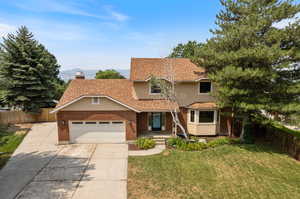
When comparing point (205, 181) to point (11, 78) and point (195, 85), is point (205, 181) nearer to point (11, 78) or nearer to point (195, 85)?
point (195, 85)

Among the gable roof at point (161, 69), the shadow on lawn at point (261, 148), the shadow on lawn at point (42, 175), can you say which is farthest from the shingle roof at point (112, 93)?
the shadow on lawn at point (261, 148)

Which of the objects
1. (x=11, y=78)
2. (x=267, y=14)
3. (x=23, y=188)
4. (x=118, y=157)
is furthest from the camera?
(x=11, y=78)

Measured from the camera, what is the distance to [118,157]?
10.9m

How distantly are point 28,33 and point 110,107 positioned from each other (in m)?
14.4

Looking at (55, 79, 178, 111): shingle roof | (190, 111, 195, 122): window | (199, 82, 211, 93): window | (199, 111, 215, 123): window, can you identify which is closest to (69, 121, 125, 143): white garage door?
(55, 79, 178, 111): shingle roof

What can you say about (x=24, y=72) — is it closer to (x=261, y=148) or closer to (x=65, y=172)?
(x=65, y=172)

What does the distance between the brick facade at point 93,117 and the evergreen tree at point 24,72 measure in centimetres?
834

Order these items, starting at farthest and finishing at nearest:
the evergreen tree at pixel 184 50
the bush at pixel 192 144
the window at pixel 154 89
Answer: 1. the evergreen tree at pixel 184 50
2. the window at pixel 154 89
3. the bush at pixel 192 144

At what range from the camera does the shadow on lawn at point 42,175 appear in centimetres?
740

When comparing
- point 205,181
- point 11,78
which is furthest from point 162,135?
point 11,78

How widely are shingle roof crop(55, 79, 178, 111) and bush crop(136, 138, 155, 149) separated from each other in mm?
2410

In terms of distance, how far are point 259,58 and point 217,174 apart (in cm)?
714

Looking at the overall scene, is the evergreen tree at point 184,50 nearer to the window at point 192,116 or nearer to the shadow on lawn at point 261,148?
the window at point 192,116

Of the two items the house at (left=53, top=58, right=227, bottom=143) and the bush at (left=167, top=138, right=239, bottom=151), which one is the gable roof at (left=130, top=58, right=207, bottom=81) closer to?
the house at (left=53, top=58, right=227, bottom=143)
